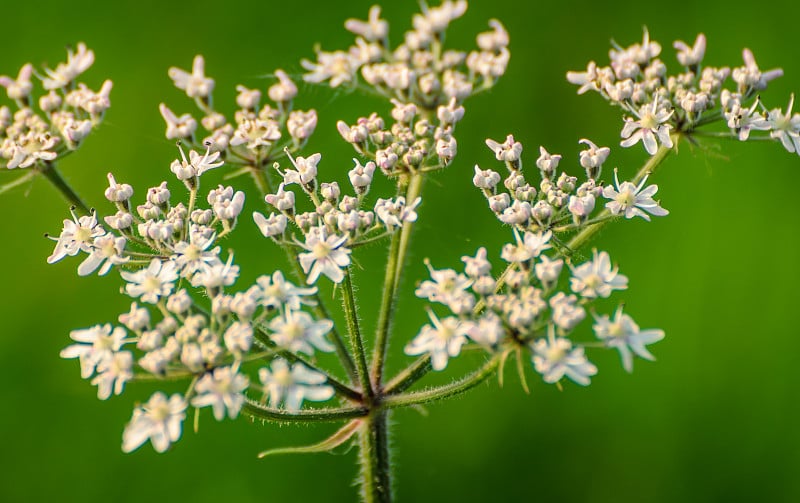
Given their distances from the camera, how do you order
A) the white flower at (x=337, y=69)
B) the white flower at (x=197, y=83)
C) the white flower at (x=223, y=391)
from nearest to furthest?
1. the white flower at (x=223, y=391)
2. the white flower at (x=197, y=83)
3. the white flower at (x=337, y=69)

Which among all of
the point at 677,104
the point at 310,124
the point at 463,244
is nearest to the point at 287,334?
the point at 310,124

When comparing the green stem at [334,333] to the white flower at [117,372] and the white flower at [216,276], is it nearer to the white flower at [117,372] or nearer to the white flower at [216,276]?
the white flower at [216,276]

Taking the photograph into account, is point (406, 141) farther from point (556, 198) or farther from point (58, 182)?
point (58, 182)

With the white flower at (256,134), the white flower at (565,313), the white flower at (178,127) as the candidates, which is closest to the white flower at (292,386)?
the white flower at (565,313)

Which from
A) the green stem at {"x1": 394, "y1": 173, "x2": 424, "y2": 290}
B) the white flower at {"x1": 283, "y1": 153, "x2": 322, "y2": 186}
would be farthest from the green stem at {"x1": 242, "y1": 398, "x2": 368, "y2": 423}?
the white flower at {"x1": 283, "y1": 153, "x2": 322, "y2": 186}

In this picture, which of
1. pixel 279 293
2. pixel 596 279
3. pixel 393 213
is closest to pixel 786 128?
pixel 596 279

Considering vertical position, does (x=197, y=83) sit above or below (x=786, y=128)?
above

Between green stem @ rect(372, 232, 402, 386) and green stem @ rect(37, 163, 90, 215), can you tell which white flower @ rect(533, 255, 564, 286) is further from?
green stem @ rect(37, 163, 90, 215)
